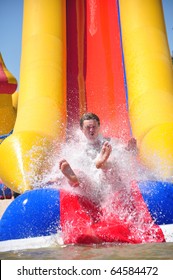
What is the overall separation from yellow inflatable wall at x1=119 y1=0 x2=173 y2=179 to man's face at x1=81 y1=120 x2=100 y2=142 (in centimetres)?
46

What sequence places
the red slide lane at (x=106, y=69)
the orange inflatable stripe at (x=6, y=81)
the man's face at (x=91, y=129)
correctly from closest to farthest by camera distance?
the man's face at (x=91, y=129) → the red slide lane at (x=106, y=69) → the orange inflatable stripe at (x=6, y=81)

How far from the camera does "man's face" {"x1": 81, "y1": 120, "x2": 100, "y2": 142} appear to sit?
2.05 metres

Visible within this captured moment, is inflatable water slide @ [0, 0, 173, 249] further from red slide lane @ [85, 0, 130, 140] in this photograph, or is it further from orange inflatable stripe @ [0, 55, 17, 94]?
orange inflatable stripe @ [0, 55, 17, 94]

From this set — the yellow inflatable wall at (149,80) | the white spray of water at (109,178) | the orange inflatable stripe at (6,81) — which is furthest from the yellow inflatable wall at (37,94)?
the orange inflatable stripe at (6,81)

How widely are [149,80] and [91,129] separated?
119cm

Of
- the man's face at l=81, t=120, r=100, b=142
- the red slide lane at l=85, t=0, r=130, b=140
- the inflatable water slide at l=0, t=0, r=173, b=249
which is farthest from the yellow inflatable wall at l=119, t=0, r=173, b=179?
the man's face at l=81, t=120, r=100, b=142

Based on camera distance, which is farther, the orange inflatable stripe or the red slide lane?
the orange inflatable stripe

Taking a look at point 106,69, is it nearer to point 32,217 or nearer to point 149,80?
point 149,80

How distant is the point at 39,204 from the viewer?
175cm

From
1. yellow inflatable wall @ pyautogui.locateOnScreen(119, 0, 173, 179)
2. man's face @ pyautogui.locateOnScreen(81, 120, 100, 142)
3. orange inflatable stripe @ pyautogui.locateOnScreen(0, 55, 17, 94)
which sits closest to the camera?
man's face @ pyautogui.locateOnScreen(81, 120, 100, 142)

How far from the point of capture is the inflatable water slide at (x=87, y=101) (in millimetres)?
1709

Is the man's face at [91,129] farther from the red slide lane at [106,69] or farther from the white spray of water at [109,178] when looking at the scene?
the red slide lane at [106,69]

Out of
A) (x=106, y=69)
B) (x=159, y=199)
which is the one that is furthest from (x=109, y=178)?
(x=106, y=69)
